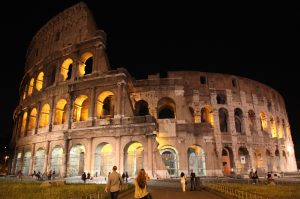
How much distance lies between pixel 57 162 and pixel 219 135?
1914cm

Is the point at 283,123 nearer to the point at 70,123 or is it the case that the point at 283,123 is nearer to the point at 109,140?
the point at 109,140

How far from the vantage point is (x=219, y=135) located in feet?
98.4

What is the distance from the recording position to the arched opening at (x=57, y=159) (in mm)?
26000

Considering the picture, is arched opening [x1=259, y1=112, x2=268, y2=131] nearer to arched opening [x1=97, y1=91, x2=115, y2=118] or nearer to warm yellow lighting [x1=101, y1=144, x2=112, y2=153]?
arched opening [x1=97, y1=91, x2=115, y2=118]

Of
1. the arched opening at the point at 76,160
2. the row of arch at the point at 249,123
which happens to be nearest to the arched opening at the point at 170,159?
the arched opening at the point at 76,160

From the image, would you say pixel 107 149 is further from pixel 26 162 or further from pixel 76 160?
pixel 26 162

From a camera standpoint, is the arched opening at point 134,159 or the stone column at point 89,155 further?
the arched opening at point 134,159

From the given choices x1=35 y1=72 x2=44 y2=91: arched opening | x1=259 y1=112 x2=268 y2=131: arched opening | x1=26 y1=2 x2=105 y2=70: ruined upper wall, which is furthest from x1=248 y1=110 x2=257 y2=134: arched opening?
x1=35 y1=72 x2=44 y2=91: arched opening

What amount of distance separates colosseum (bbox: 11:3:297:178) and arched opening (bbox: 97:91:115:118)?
4.7 inches

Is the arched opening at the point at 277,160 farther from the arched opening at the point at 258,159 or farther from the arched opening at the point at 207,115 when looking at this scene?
the arched opening at the point at 207,115

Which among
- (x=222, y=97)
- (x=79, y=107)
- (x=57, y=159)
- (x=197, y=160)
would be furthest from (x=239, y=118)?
(x=57, y=159)

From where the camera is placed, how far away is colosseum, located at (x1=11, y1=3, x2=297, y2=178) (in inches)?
939

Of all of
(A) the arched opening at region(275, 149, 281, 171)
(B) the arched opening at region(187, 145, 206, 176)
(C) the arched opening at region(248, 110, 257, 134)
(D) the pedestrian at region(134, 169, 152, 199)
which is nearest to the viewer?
(D) the pedestrian at region(134, 169, 152, 199)

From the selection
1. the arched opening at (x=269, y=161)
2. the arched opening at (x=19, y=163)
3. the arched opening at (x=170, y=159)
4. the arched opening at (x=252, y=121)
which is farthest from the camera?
the arched opening at (x=252, y=121)
